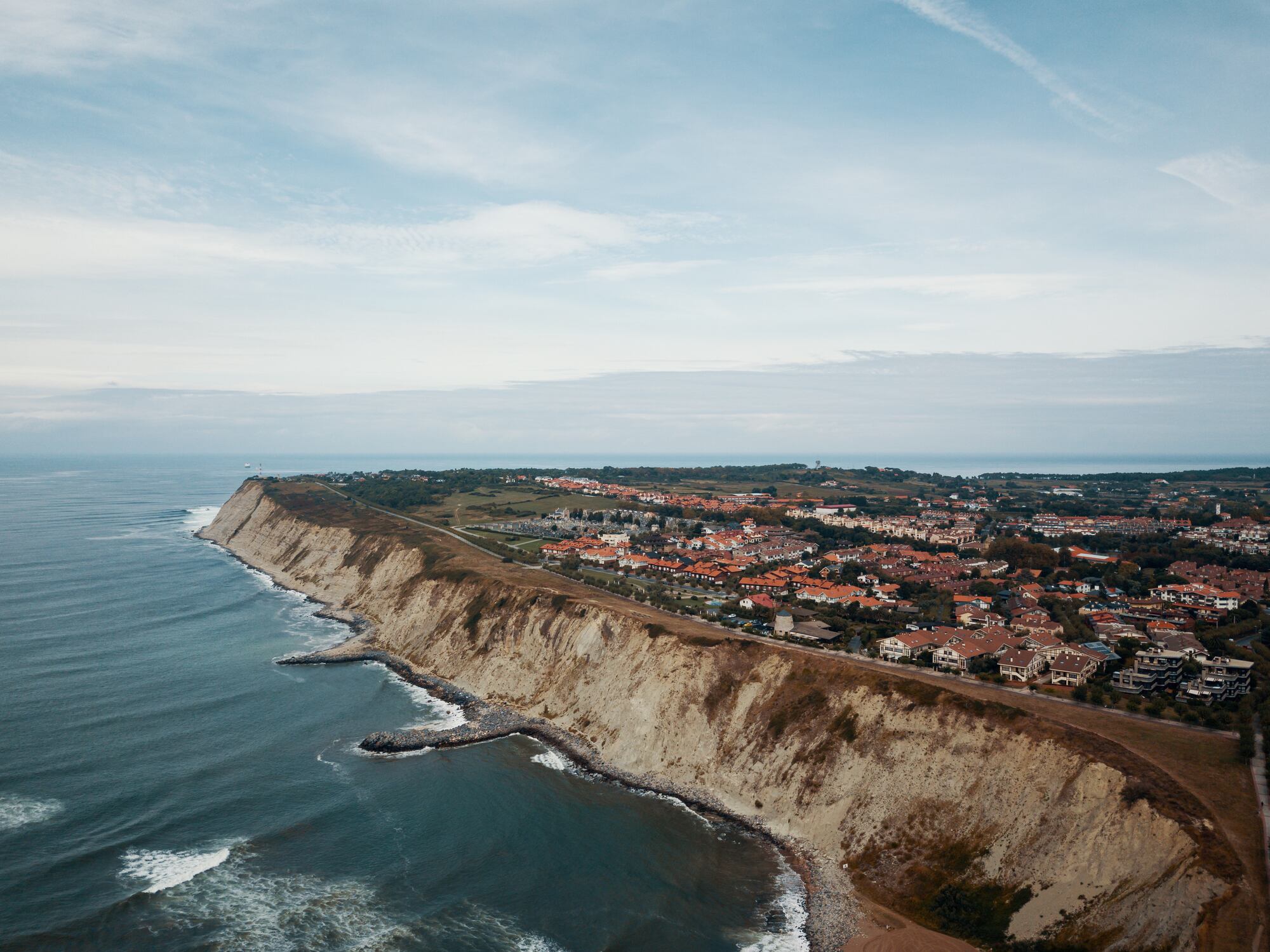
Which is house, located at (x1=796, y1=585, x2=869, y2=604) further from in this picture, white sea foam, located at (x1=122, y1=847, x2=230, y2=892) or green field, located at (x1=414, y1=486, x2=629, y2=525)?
green field, located at (x1=414, y1=486, x2=629, y2=525)

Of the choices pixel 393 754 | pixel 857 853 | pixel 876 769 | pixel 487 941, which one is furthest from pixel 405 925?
pixel 876 769

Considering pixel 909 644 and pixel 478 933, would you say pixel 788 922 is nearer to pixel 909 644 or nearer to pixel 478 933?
pixel 478 933

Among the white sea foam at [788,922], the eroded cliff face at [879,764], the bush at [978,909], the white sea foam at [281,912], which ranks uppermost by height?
the eroded cliff face at [879,764]

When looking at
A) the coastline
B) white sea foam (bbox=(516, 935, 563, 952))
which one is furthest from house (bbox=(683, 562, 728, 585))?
white sea foam (bbox=(516, 935, 563, 952))

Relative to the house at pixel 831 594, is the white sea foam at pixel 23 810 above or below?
below

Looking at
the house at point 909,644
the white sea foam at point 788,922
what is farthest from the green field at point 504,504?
the white sea foam at point 788,922

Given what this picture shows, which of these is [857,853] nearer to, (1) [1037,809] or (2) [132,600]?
(1) [1037,809]

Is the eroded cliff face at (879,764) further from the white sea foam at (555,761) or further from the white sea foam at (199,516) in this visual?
the white sea foam at (199,516)

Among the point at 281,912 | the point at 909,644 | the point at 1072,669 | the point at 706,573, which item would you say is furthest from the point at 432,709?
the point at 1072,669
